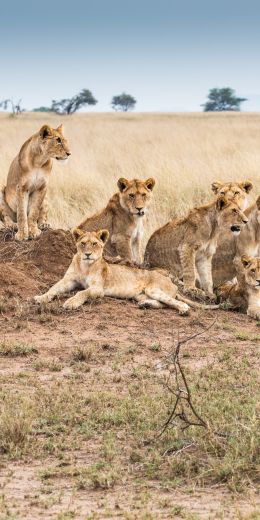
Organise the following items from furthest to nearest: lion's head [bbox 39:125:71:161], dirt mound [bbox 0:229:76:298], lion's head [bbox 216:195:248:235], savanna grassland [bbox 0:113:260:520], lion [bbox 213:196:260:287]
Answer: lion's head [bbox 39:125:71:161] → lion [bbox 213:196:260:287] → lion's head [bbox 216:195:248:235] → dirt mound [bbox 0:229:76:298] → savanna grassland [bbox 0:113:260:520]

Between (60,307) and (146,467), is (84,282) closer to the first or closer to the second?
(60,307)

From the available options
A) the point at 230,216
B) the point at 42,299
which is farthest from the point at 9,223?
the point at 230,216

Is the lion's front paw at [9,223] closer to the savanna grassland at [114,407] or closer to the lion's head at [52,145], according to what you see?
the savanna grassland at [114,407]

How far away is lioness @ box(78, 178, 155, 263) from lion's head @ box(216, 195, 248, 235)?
0.82 meters

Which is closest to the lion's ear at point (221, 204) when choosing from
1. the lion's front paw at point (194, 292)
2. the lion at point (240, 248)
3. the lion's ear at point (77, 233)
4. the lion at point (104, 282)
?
the lion at point (240, 248)

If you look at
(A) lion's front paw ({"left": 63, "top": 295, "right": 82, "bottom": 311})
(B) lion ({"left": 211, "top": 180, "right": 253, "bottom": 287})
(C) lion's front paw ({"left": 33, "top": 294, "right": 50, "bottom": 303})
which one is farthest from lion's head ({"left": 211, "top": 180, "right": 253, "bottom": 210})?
(C) lion's front paw ({"left": 33, "top": 294, "right": 50, "bottom": 303})

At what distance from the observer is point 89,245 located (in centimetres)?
1037

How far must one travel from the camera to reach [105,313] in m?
10.2

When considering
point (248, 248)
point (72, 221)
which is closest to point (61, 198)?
point (72, 221)

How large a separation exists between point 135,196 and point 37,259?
1239mm

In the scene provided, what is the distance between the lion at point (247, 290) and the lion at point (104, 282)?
0.99 ft

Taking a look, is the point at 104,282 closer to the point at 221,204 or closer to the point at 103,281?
the point at 103,281

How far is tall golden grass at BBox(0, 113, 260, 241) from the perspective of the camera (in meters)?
16.7

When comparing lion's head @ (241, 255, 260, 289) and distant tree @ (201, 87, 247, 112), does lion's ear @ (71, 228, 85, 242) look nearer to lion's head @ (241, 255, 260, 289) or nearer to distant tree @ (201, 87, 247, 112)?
lion's head @ (241, 255, 260, 289)
